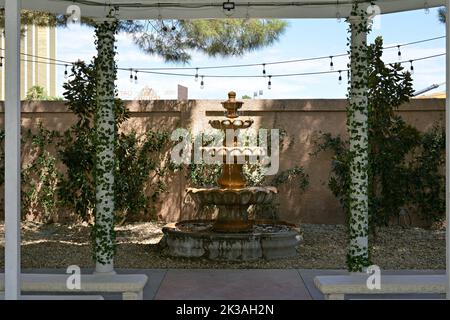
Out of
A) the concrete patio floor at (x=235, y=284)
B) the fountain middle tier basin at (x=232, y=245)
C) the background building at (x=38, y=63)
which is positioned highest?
the background building at (x=38, y=63)

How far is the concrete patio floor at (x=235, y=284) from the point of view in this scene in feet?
18.5

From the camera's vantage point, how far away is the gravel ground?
7.35 m

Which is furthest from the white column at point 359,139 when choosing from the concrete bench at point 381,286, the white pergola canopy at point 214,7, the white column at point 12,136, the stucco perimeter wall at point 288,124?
the stucco perimeter wall at point 288,124

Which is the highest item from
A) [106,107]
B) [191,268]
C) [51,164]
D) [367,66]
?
[367,66]

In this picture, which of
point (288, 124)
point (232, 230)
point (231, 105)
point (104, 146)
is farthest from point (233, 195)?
point (288, 124)

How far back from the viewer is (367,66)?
593cm

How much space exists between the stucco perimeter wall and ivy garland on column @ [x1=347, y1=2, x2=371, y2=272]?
4.35m

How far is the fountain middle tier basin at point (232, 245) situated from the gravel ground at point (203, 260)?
13 cm

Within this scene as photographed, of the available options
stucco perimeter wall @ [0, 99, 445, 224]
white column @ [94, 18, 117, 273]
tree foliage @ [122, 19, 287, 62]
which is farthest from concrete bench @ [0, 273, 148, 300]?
tree foliage @ [122, 19, 287, 62]

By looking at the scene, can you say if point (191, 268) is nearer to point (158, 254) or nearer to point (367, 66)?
point (158, 254)

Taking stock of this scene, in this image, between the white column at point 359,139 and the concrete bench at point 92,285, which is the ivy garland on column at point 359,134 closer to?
the white column at point 359,139

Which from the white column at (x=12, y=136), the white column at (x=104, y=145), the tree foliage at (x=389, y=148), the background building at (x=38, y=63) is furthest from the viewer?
the background building at (x=38, y=63)
